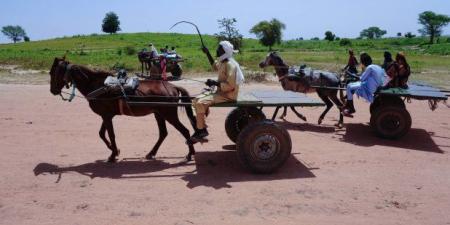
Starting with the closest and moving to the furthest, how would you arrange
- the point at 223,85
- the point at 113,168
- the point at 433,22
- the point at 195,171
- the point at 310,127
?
the point at 223,85
the point at 195,171
the point at 113,168
the point at 310,127
the point at 433,22

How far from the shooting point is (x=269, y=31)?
58688 mm

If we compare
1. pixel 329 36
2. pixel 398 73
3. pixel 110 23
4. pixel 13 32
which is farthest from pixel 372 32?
pixel 398 73

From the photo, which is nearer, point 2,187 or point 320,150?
point 2,187

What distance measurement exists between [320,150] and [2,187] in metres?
6.08

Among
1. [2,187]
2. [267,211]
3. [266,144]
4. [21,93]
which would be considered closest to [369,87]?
[266,144]

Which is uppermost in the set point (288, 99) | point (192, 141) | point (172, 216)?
point (288, 99)

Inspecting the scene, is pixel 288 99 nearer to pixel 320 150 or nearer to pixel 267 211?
pixel 320 150

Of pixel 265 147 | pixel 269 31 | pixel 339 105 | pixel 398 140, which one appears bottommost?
pixel 398 140

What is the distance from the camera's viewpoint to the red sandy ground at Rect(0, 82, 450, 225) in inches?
236

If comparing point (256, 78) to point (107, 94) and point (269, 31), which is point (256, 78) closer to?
point (107, 94)

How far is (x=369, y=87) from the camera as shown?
10.3 meters

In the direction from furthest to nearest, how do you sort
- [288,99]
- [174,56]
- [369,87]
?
1. [174,56]
2. [369,87]
3. [288,99]

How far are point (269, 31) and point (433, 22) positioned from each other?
45.6 m

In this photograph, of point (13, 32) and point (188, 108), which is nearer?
point (188, 108)
